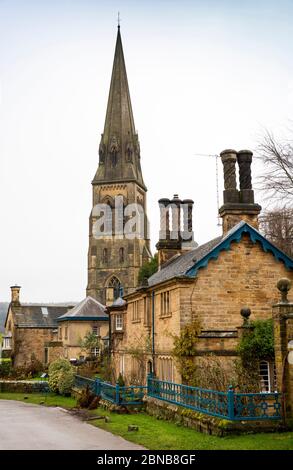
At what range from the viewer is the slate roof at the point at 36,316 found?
6269 cm

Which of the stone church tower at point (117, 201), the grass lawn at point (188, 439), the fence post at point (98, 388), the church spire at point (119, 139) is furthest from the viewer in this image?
the church spire at point (119, 139)

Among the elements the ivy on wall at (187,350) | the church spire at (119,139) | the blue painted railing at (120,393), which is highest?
the church spire at (119,139)

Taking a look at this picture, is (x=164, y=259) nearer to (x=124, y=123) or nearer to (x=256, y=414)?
(x=256, y=414)

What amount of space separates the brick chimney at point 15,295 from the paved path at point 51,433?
37.5 metres

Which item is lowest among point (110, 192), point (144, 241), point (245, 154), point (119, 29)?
point (245, 154)

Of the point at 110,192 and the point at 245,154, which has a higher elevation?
the point at 110,192

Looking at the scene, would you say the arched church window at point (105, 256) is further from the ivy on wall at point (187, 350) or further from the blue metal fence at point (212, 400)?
the ivy on wall at point (187, 350)

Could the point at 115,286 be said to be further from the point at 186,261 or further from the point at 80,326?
the point at 186,261

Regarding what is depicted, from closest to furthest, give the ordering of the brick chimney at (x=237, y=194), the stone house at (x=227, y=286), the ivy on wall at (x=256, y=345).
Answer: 1. the ivy on wall at (x=256, y=345)
2. the stone house at (x=227, y=286)
3. the brick chimney at (x=237, y=194)

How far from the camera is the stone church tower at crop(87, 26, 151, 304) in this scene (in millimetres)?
84500

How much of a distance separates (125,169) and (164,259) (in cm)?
5708

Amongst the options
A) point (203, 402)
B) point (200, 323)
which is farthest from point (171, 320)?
point (203, 402)

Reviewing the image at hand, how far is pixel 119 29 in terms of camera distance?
4003 inches

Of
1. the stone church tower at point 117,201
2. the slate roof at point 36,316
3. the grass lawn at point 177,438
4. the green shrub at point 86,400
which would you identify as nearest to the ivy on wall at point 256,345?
the grass lawn at point 177,438
